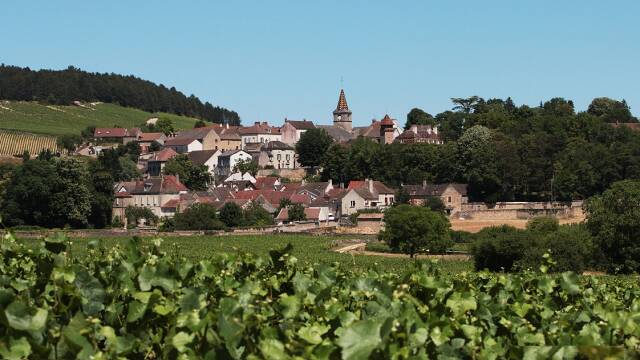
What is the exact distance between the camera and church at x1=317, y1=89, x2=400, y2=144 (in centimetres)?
15012

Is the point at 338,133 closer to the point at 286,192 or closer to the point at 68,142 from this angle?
the point at 68,142

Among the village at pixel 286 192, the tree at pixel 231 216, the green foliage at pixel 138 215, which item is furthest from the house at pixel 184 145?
the tree at pixel 231 216

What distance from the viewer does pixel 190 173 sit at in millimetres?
129000

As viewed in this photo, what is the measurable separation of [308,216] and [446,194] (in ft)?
47.8

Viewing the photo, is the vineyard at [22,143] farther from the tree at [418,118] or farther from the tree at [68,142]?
the tree at [418,118]

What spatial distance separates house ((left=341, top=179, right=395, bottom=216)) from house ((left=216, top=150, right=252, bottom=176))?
34054 mm

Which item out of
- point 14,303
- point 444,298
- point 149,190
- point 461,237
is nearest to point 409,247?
point 461,237

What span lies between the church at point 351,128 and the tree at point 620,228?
280 feet

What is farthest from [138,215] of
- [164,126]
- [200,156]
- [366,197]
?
[164,126]

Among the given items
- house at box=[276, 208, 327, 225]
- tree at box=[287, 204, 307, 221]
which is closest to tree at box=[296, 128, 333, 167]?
house at box=[276, 208, 327, 225]

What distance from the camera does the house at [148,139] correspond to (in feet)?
528

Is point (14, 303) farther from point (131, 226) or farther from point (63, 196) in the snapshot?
point (131, 226)

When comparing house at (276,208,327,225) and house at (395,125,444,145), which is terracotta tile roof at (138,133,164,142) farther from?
house at (276,208,327,225)

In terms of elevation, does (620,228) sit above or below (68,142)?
below
